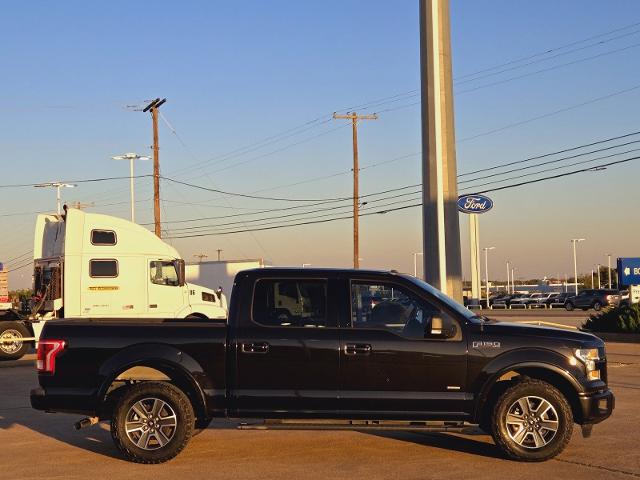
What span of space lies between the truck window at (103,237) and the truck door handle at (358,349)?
1453 centimetres

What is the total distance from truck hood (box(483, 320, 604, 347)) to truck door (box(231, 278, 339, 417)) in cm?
164

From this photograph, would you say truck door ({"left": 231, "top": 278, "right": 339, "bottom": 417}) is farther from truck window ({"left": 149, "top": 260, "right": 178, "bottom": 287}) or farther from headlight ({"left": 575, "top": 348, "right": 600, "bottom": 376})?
truck window ({"left": 149, "top": 260, "right": 178, "bottom": 287})

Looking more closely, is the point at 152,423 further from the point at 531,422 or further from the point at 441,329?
the point at 531,422

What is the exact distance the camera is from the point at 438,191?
19.8 meters

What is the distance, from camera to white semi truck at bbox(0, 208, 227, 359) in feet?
72.2

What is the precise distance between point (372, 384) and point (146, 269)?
14911 millimetres

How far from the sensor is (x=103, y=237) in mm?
22406

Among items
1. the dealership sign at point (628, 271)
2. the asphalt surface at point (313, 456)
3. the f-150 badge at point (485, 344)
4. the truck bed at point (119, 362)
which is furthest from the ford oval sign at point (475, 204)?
the truck bed at point (119, 362)

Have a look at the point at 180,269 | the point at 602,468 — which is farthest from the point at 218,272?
the point at 602,468

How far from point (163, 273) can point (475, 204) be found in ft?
41.6

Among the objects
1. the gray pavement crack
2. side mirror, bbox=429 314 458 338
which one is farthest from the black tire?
the gray pavement crack

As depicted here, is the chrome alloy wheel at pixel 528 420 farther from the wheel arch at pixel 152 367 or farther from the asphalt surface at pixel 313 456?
the wheel arch at pixel 152 367

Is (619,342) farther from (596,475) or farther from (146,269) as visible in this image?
(596,475)

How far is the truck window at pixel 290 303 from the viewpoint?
9242 mm
